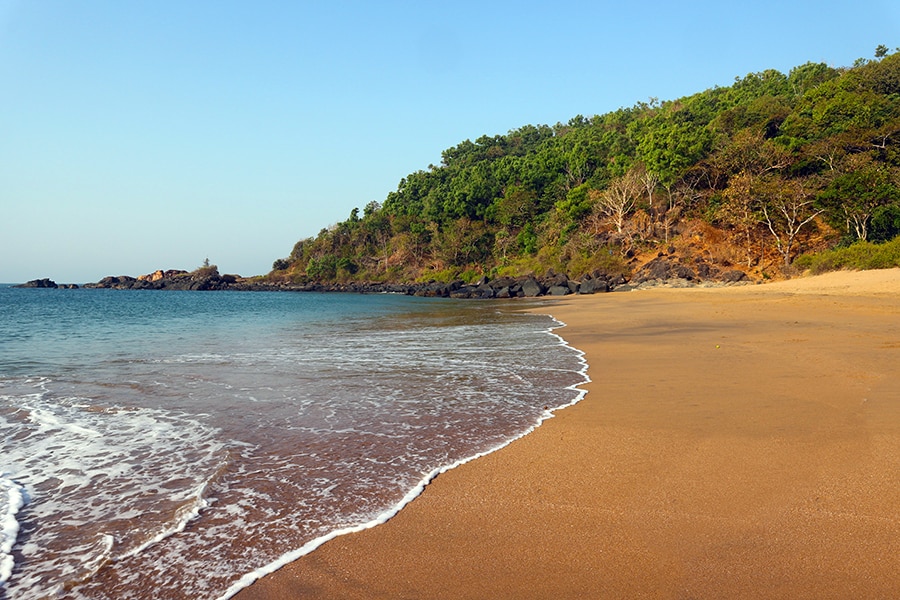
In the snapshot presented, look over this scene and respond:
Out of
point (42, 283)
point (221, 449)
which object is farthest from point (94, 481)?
point (42, 283)

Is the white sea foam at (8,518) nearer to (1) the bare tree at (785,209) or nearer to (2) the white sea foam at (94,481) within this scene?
(2) the white sea foam at (94,481)

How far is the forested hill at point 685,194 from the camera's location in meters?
33.4

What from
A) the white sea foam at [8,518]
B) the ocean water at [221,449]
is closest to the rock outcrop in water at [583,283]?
the ocean water at [221,449]

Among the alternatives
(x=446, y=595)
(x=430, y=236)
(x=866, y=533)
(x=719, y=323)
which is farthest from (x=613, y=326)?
(x=430, y=236)

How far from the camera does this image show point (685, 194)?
4244cm

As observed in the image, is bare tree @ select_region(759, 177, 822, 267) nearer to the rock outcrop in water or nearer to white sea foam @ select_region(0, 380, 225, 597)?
the rock outcrop in water

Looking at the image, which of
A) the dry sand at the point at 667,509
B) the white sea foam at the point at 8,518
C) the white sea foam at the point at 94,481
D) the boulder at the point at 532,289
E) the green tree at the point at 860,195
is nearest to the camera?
the dry sand at the point at 667,509

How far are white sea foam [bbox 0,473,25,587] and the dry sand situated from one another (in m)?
1.46

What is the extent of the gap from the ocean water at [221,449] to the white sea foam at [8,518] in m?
0.01

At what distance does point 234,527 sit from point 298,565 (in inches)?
28.9

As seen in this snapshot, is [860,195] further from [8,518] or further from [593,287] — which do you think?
[8,518]

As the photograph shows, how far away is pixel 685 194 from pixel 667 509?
4392cm

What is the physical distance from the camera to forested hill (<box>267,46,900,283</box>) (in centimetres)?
3338

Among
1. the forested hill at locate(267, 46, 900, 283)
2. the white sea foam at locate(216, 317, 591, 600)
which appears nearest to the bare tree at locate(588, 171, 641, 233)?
the forested hill at locate(267, 46, 900, 283)
